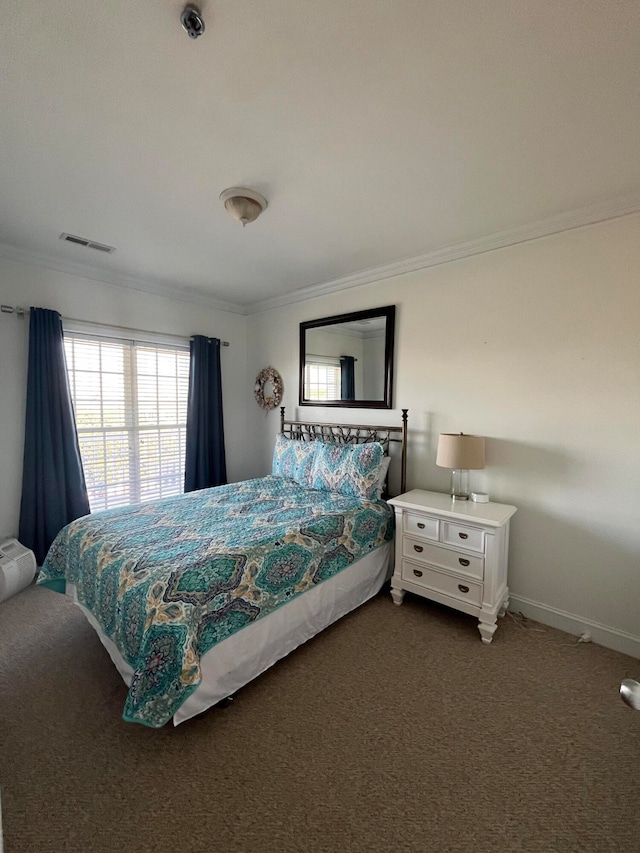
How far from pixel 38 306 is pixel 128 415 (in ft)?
3.76

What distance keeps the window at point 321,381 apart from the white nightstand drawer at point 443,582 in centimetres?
171

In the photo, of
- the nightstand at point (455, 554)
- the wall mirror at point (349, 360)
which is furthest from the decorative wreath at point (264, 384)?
the nightstand at point (455, 554)

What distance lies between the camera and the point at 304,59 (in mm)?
1250

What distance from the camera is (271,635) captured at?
194cm

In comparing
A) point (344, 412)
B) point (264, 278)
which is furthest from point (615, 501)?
point (264, 278)

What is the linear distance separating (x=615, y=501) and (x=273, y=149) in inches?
107

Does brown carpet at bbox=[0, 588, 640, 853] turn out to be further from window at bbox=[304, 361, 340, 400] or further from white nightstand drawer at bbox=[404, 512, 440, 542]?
window at bbox=[304, 361, 340, 400]

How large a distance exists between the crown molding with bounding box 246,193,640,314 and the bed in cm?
134

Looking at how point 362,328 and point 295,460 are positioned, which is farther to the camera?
point 295,460

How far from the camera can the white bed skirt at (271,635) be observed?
1.67 m

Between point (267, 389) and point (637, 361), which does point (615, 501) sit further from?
point (267, 389)

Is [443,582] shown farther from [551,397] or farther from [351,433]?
[351,433]

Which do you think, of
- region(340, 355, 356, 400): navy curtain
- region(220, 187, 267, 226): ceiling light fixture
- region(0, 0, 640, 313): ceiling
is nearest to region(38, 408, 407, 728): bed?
region(340, 355, 356, 400): navy curtain

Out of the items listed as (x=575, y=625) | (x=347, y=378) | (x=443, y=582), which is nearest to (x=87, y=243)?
(x=347, y=378)
